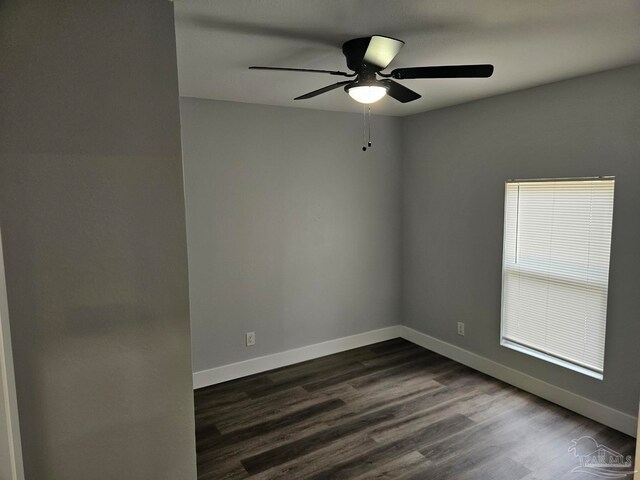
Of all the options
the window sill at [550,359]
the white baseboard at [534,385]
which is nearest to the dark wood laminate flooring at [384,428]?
the white baseboard at [534,385]

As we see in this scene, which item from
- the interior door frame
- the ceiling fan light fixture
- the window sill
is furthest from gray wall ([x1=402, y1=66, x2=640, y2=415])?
the interior door frame

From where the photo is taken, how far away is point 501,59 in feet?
8.11

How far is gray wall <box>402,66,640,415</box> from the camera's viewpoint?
107 inches

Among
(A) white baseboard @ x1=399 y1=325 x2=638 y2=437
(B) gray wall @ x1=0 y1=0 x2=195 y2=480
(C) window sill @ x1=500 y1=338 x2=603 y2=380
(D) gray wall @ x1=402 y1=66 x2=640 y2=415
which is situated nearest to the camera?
(B) gray wall @ x1=0 y1=0 x2=195 y2=480

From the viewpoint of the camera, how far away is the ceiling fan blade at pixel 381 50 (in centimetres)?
195

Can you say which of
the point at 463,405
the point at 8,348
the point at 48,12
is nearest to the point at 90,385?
the point at 8,348

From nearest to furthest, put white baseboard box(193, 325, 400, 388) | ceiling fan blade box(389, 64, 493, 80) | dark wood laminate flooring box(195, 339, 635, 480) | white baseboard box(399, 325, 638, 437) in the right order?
1. ceiling fan blade box(389, 64, 493, 80)
2. dark wood laminate flooring box(195, 339, 635, 480)
3. white baseboard box(399, 325, 638, 437)
4. white baseboard box(193, 325, 400, 388)

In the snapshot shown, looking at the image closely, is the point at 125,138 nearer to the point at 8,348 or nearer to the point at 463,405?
the point at 8,348

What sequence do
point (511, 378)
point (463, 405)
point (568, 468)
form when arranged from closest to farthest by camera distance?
point (568, 468)
point (463, 405)
point (511, 378)

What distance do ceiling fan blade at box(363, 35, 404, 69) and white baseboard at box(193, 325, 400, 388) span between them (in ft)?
9.26

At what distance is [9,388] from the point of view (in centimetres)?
145

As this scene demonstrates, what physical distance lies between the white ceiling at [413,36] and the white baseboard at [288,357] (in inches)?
95.3

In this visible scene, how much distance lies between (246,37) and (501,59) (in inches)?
60.7

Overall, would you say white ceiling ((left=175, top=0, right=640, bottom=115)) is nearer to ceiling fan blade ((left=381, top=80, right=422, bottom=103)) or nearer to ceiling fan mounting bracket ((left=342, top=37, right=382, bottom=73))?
ceiling fan mounting bracket ((left=342, top=37, right=382, bottom=73))
